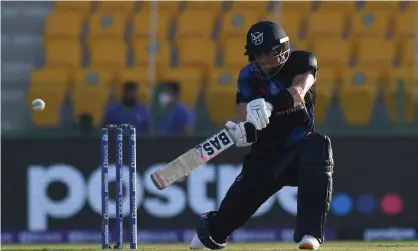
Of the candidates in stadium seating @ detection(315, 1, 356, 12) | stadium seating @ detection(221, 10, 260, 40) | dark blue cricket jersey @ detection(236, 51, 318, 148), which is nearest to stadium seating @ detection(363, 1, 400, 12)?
stadium seating @ detection(315, 1, 356, 12)

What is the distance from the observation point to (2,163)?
11.3 m

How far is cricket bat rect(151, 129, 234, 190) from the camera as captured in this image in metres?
6.65

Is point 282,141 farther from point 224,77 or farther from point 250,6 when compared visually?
point 250,6

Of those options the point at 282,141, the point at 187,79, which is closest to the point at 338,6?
the point at 187,79

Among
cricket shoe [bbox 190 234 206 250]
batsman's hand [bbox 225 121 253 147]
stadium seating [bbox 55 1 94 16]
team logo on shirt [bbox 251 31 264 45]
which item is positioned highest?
team logo on shirt [bbox 251 31 264 45]

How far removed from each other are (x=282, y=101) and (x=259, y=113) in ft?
0.55

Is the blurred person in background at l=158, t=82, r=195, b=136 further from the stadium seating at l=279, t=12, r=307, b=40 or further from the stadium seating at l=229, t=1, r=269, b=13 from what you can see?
the stadium seating at l=229, t=1, r=269, b=13

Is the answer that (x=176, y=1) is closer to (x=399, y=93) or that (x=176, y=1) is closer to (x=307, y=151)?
(x=399, y=93)

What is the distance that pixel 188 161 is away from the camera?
263 inches

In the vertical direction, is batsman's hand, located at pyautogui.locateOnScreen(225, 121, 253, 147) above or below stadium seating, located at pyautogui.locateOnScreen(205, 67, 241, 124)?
above

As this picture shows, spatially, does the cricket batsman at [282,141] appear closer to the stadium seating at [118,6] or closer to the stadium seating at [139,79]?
the stadium seating at [139,79]

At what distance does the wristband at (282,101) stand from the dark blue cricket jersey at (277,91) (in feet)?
0.75

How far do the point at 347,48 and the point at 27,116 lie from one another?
4.18m

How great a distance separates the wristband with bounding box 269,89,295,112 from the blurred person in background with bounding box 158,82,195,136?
4682mm
